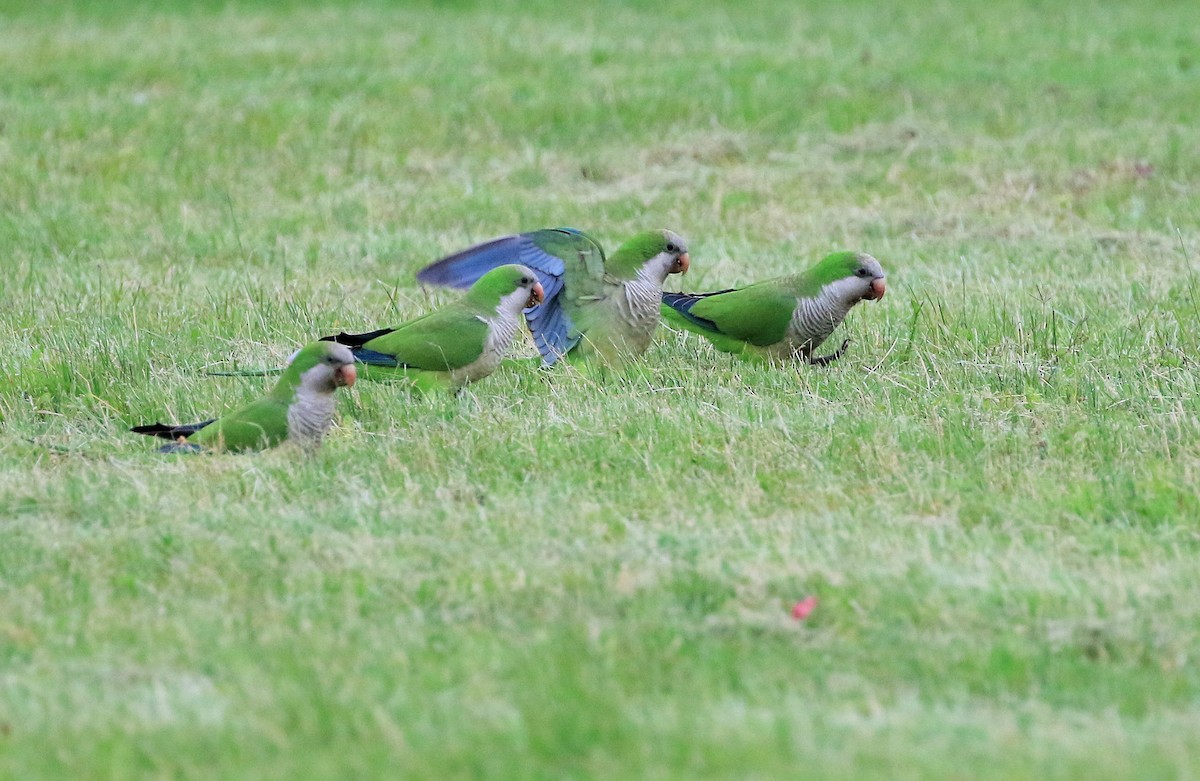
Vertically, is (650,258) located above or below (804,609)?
above

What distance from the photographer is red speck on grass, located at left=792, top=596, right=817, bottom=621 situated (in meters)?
4.44

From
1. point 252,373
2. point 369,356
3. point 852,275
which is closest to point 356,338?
point 369,356

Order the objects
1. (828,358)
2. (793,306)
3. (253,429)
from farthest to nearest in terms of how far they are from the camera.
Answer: (828,358)
(793,306)
(253,429)

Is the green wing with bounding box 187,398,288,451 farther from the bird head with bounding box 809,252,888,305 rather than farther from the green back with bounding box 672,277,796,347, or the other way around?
the bird head with bounding box 809,252,888,305

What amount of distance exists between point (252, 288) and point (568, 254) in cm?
220

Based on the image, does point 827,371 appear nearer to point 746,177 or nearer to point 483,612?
point 483,612

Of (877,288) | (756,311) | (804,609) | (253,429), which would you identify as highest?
(877,288)

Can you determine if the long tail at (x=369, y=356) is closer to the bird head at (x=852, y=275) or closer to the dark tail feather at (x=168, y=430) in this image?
the dark tail feather at (x=168, y=430)

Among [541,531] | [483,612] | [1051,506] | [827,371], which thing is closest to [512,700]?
[483,612]

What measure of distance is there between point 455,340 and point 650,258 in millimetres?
1088

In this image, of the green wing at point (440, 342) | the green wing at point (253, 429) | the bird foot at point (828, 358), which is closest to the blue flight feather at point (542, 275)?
the green wing at point (440, 342)

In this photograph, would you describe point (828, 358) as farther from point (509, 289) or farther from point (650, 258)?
point (509, 289)

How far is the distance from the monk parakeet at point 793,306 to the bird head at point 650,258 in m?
0.24

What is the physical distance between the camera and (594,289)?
23.1 feet
